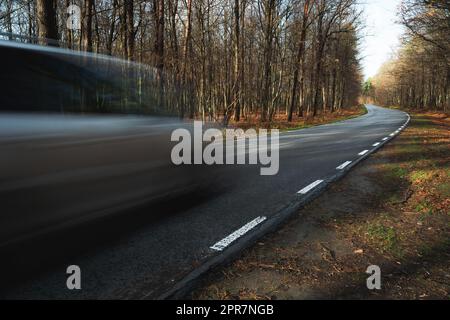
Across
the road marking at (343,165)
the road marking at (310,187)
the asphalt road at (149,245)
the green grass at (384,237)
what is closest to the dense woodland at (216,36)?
the road marking at (343,165)

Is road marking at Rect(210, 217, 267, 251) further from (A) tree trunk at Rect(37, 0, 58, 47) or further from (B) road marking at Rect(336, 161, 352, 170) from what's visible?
(A) tree trunk at Rect(37, 0, 58, 47)

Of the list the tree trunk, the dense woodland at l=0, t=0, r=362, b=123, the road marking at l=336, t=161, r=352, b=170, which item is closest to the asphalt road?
the road marking at l=336, t=161, r=352, b=170

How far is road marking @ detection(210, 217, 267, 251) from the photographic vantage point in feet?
12.5

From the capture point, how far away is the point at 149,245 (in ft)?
12.7

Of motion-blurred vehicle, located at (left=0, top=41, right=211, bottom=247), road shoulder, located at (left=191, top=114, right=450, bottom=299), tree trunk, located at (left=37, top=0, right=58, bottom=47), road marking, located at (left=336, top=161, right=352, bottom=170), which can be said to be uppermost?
tree trunk, located at (left=37, top=0, right=58, bottom=47)

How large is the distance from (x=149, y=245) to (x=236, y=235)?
98 cm

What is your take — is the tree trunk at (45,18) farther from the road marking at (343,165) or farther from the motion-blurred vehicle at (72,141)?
the road marking at (343,165)

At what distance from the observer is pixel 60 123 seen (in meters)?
3.51

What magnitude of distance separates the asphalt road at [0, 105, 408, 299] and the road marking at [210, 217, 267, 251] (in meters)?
0.02

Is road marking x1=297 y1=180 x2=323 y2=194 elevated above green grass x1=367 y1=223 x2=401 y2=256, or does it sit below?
above

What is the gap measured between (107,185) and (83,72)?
1.31 m

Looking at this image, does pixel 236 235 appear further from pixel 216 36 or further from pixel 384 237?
pixel 216 36

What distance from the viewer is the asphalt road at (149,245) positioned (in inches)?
117
